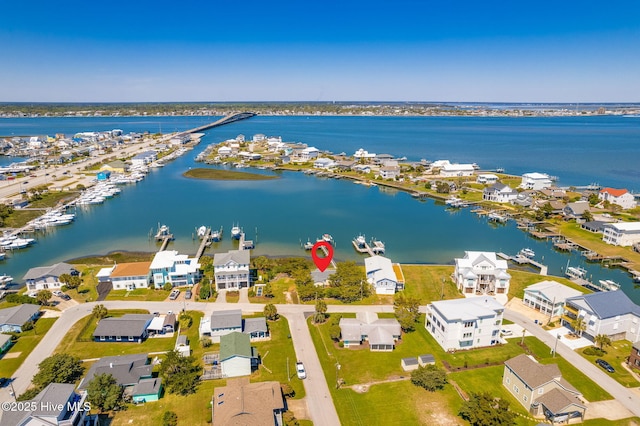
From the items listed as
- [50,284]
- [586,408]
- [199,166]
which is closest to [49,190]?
[199,166]

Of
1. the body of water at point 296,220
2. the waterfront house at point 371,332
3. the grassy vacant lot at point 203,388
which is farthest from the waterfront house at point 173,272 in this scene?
the waterfront house at point 371,332

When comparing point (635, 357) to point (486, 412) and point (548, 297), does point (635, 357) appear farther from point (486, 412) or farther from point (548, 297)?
point (486, 412)

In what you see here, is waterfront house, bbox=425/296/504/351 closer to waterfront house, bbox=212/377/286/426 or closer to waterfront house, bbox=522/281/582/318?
waterfront house, bbox=522/281/582/318

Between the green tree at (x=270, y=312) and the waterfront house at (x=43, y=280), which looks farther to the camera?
the waterfront house at (x=43, y=280)

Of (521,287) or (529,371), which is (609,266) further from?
(529,371)

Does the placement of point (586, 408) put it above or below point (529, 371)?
below

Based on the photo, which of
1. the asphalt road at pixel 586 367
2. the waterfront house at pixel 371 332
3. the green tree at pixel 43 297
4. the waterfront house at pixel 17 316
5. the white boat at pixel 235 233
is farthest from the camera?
the white boat at pixel 235 233

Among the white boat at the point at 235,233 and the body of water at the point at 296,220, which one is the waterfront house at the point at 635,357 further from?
the white boat at the point at 235,233
